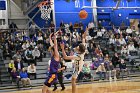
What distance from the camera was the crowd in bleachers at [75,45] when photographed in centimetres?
2109

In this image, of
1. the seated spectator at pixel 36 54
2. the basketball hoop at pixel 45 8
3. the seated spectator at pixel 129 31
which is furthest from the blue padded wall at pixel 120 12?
the seated spectator at pixel 36 54

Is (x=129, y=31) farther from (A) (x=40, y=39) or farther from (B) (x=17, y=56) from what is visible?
(B) (x=17, y=56)

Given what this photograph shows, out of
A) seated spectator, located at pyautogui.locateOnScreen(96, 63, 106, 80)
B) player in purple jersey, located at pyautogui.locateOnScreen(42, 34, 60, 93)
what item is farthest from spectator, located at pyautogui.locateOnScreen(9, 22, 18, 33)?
player in purple jersey, located at pyautogui.locateOnScreen(42, 34, 60, 93)

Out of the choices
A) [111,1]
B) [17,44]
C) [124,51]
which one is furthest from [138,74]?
[111,1]

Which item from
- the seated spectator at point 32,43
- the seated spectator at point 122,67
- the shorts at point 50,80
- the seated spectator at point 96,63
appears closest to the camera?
the shorts at point 50,80

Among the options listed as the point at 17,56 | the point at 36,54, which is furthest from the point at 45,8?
the point at 17,56

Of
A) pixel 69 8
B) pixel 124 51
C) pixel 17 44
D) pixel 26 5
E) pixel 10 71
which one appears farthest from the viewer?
pixel 69 8

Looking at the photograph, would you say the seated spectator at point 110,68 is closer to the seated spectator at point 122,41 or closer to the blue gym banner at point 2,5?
the seated spectator at point 122,41

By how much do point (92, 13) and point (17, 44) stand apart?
11000 mm

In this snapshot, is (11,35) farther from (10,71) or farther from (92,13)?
(92,13)

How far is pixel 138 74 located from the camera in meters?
23.7

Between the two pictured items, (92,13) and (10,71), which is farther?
(92,13)

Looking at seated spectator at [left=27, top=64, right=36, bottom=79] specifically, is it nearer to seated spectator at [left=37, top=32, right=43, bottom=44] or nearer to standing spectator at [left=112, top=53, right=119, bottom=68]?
seated spectator at [left=37, top=32, right=43, bottom=44]

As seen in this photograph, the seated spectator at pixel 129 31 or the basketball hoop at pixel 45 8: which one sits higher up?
the basketball hoop at pixel 45 8
